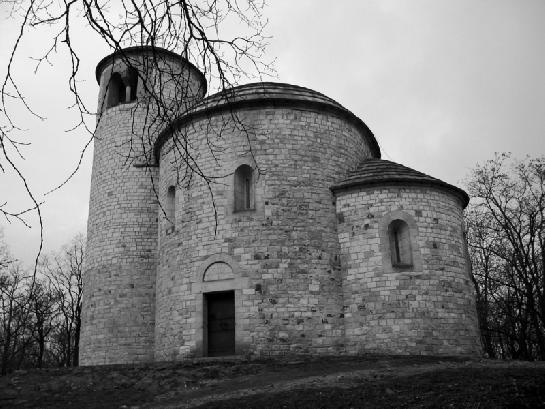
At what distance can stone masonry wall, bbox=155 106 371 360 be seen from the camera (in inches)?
587

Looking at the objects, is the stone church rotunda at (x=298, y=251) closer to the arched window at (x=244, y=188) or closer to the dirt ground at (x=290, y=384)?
the arched window at (x=244, y=188)

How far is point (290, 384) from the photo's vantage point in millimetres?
10617

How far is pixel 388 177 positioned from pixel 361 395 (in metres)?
8.30

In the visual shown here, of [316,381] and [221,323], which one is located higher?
[221,323]

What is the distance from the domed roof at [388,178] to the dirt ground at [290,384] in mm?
5174

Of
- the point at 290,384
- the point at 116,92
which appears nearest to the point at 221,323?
the point at 290,384

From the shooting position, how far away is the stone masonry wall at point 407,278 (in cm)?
1471

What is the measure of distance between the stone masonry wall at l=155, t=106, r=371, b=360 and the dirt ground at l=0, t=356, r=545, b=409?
1443mm

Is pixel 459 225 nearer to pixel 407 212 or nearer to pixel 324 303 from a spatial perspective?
pixel 407 212

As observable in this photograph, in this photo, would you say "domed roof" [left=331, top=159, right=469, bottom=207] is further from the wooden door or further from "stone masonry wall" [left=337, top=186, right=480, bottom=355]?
the wooden door

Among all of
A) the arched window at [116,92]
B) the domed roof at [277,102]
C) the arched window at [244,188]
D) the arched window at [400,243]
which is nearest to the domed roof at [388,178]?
the arched window at [400,243]

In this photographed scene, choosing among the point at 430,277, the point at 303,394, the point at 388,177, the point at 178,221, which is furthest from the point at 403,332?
the point at 178,221

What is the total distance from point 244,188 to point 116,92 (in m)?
8.88

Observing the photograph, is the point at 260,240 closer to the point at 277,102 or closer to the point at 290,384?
the point at 277,102
